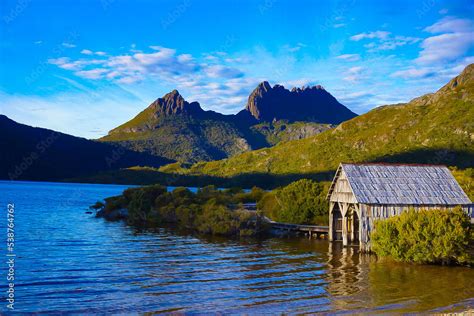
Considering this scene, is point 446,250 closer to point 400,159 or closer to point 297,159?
point 400,159

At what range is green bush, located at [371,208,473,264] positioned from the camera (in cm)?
2774

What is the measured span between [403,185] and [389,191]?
161 centimetres

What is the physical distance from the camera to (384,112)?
182 meters

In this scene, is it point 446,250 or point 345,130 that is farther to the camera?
point 345,130

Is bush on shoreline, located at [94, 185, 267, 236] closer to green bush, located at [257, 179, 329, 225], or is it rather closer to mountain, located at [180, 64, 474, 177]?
green bush, located at [257, 179, 329, 225]

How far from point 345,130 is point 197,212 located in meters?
140

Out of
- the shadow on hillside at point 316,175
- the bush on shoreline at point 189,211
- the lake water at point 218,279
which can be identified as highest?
the shadow on hillside at point 316,175

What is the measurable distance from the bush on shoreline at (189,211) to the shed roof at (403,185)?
585 inches

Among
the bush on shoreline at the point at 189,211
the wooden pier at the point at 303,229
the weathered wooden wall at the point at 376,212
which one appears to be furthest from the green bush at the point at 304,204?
the weathered wooden wall at the point at 376,212

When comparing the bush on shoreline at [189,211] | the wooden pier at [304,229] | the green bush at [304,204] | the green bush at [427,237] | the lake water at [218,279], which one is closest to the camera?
the lake water at [218,279]

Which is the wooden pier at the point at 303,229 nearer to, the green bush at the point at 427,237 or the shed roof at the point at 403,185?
the shed roof at the point at 403,185

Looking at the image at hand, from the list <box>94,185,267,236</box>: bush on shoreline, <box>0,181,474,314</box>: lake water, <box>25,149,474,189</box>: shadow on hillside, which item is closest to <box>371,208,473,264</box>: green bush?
<box>0,181,474,314</box>: lake water

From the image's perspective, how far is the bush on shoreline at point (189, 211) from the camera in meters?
46.2

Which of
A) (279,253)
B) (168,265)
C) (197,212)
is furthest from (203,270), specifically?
(197,212)
